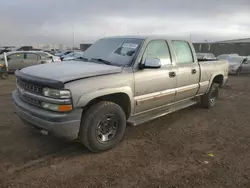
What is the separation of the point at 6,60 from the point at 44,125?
1181 cm

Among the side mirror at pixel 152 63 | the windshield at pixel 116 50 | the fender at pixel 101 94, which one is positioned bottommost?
the fender at pixel 101 94

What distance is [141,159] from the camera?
3625 millimetres

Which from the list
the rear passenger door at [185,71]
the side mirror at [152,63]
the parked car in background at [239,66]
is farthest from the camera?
→ the parked car in background at [239,66]

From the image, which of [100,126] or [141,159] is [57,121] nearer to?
[100,126]

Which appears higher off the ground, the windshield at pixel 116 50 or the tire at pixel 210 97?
the windshield at pixel 116 50

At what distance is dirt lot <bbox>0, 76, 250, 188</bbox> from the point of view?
3.06 meters

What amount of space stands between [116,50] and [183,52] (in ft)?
5.36

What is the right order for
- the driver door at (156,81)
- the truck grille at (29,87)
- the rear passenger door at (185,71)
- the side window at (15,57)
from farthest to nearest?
1. the side window at (15,57)
2. the rear passenger door at (185,71)
3. the driver door at (156,81)
4. the truck grille at (29,87)

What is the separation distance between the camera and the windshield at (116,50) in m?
4.25

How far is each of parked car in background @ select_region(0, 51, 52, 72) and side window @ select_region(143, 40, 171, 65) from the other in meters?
11.3

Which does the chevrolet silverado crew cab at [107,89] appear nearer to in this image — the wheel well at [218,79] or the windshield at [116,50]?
the windshield at [116,50]

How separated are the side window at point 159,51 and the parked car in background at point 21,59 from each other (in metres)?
11.3

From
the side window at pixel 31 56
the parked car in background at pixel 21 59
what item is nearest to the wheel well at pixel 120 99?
the parked car in background at pixel 21 59

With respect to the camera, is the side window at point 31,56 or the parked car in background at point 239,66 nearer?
the side window at point 31,56
